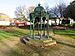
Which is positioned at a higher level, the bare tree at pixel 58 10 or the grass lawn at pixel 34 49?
the bare tree at pixel 58 10

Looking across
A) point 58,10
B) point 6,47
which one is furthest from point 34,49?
point 58,10

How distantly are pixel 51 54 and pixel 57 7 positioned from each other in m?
64.7

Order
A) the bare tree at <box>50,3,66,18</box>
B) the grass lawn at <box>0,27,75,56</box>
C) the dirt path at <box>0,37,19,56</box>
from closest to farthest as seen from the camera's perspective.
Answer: the grass lawn at <box>0,27,75,56</box>
the dirt path at <box>0,37,19,56</box>
the bare tree at <box>50,3,66,18</box>

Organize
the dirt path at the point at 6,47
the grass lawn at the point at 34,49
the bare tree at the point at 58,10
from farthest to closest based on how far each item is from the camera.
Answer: the bare tree at the point at 58,10 → the dirt path at the point at 6,47 → the grass lawn at the point at 34,49

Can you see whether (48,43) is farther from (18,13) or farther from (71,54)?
(18,13)

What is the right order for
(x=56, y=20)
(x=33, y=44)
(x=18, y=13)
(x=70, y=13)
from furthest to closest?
(x=18, y=13) → (x=56, y=20) → (x=70, y=13) → (x=33, y=44)

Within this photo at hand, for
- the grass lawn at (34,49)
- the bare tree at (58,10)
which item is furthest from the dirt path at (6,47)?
the bare tree at (58,10)

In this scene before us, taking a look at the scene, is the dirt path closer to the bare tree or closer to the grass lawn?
the grass lawn

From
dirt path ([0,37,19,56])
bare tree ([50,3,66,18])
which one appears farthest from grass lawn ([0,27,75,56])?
→ bare tree ([50,3,66,18])

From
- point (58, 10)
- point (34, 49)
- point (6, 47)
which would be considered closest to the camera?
point (34, 49)

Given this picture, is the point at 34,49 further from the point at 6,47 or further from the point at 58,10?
the point at 58,10

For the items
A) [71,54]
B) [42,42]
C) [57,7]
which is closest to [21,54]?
[71,54]

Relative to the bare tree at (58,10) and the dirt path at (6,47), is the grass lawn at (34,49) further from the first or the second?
the bare tree at (58,10)

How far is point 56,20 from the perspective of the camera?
81.4 m
